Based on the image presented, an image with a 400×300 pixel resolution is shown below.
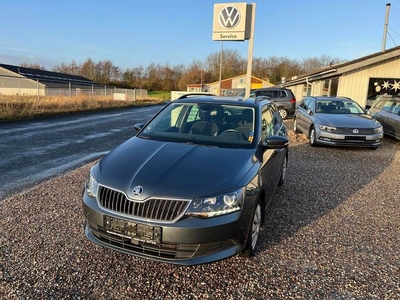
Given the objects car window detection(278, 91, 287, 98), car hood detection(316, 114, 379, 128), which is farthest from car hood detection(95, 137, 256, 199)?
car window detection(278, 91, 287, 98)

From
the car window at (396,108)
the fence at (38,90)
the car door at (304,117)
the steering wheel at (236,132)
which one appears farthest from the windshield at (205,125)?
the fence at (38,90)

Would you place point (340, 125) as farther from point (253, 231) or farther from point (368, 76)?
point (368, 76)

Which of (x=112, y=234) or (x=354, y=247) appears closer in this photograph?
(x=112, y=234)

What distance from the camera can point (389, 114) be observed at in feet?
35.6

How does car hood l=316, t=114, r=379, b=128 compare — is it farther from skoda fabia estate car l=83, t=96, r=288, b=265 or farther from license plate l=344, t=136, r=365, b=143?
skoda fabia estate car l=83, t=96, r=288, b=265

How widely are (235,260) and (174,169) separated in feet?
3.73

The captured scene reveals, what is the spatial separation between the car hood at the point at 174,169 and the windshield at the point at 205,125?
27cm

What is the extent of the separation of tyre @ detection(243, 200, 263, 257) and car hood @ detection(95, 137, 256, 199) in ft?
1.61

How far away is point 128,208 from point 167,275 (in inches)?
30.0

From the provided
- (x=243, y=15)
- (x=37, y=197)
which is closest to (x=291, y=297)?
(x=37, y=197)

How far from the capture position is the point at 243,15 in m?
11.3

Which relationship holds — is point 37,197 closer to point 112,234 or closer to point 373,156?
point 112,234

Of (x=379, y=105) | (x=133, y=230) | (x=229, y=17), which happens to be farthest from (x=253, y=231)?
(x=379, y=105)

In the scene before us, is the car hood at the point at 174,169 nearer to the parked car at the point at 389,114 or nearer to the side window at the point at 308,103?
the side window at the point at 308,103
